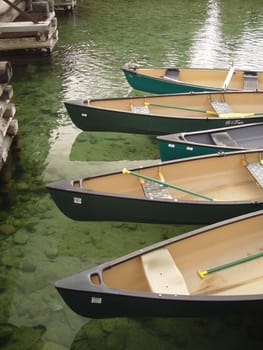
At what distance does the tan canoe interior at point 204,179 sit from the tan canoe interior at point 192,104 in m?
2.66

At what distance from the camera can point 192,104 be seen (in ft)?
33.5

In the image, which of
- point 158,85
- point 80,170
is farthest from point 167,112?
point 80,170

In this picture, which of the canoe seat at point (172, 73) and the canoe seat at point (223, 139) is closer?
the canoe seat at point (223, 139)

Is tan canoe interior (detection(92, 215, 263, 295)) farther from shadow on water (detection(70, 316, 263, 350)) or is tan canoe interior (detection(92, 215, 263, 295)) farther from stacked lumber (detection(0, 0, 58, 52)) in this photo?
stacked lumber (detection(0, 0, 58, 52))

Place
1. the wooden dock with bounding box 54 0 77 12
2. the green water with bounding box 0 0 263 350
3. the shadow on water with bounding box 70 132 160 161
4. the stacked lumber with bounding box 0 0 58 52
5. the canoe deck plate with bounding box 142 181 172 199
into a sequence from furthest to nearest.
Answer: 1. the wooden dock with bounding box 54 0 77 12
2. the stacked lumber with bounding box 0 0 58 52
3. the shadow on water with bounding box 70 132 160 161
4. the canoe deck plate with bounding box 142 181 172 199
5. the green water with bounding box 0 0 263 350

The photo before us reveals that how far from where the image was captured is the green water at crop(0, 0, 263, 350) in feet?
17.2

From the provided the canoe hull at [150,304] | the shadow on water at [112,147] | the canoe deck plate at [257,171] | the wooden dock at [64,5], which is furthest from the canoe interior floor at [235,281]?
the wooden dock at [64,5]

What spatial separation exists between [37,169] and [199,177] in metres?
3.57

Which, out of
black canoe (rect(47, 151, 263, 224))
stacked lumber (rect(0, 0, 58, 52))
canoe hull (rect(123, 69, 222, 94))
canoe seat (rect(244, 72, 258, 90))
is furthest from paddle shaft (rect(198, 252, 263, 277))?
stacked lumber (rect(0, 0, 58, 52))

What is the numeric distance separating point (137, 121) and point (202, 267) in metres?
4.50

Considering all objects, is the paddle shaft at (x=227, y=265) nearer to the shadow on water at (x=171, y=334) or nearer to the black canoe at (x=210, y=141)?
the shadow on water at (x=171, y=334)

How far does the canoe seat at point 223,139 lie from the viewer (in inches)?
309

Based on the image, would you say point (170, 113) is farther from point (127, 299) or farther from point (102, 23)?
point (102, 23)

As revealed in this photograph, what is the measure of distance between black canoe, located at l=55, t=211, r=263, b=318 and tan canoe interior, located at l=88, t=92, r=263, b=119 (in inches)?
188
